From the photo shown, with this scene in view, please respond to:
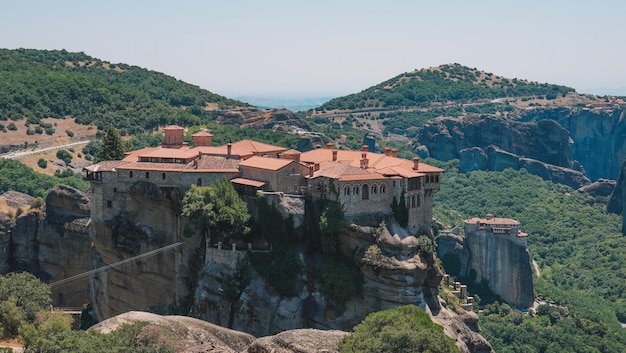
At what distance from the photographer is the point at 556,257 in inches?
4892

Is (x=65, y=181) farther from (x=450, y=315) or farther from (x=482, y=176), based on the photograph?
(x=482, y=176)

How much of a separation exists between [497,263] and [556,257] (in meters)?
Result: 32.6

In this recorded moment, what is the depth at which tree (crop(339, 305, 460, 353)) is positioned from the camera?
36422 mm

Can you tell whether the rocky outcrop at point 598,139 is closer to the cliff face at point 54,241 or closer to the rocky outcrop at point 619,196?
the rocky outcrop at point 619,196

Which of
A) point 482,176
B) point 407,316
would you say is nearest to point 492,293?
point 407,316

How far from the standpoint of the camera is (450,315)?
59.7m

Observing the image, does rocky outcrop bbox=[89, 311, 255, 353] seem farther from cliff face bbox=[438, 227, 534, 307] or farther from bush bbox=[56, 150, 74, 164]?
bush bbox=[56, 150, 74, 164]

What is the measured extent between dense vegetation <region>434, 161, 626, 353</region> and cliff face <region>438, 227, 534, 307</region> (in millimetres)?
3739

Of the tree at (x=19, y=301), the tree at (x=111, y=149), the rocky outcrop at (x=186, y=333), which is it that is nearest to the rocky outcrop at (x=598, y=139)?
the tree at (x=111, y=149)

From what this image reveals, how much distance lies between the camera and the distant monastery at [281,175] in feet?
189

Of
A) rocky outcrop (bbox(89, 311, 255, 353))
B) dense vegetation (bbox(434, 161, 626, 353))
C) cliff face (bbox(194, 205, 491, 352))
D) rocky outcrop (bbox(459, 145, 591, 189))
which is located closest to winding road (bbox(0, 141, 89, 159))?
dense vegetation (bbox(434, 161, 626, 353))

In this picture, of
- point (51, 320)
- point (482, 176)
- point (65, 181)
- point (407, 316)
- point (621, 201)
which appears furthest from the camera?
point (482, 176)

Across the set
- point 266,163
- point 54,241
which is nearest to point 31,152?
point 54,241

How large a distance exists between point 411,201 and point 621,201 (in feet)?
302
